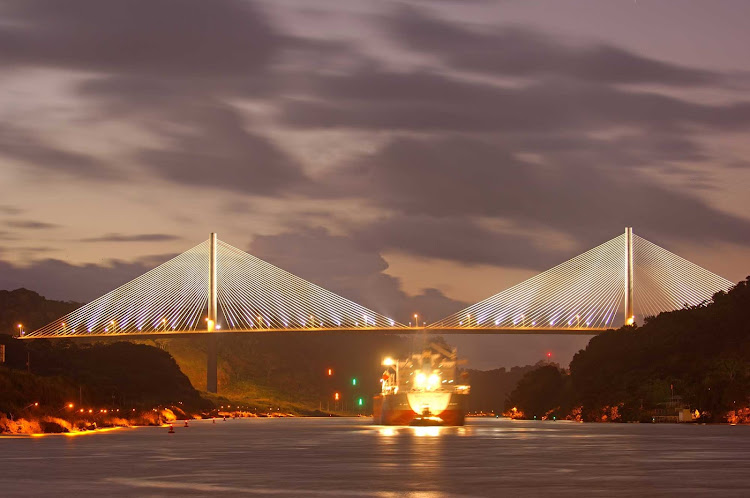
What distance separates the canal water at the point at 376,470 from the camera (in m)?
38.7

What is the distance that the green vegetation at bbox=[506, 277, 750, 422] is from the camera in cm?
13375

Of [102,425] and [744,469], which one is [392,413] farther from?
[744,469]

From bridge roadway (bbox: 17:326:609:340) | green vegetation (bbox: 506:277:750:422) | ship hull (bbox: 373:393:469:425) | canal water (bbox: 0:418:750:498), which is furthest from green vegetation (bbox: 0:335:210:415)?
green vegetation (bbox: 506:277:750:422)

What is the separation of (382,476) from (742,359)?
98.5m

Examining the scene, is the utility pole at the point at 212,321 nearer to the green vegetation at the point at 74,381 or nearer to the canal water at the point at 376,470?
the green vegetation at the point at 74,381

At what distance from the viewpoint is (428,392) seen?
454 ft

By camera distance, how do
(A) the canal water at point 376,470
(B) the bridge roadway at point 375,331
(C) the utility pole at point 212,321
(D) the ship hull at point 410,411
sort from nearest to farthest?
(A) the canal water at point 376,470 → (D) the ship hull at point 410,411 → (B) the bridge roadway at point 375,331 → (C) the utility pole at point 212,321

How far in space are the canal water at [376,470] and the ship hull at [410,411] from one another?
66.0 m

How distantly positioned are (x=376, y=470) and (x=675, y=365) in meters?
104

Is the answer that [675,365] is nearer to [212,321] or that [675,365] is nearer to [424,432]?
[424,432]

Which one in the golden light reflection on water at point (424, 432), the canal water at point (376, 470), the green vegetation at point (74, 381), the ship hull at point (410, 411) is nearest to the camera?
the canal water at point (376, 470)

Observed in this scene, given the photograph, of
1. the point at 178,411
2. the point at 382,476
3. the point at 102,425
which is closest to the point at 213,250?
the point at 178,411

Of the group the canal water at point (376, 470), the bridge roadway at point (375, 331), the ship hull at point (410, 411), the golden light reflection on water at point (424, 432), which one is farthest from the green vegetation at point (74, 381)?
the ship hull at point (410, 411)

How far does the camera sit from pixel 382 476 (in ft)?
148
